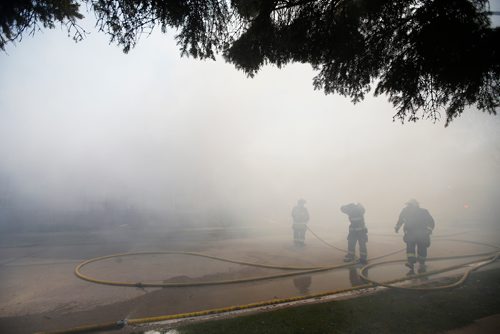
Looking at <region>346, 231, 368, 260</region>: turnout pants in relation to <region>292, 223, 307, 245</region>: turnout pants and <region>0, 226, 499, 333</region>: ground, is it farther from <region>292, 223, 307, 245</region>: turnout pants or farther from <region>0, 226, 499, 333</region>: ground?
<region>292, 223, 307, 245</region>: turnout pants

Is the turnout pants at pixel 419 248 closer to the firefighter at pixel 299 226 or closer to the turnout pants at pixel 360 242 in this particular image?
the turnout pants at pixel 360 242

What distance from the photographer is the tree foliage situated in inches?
109

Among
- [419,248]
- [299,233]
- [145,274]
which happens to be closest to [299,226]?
[299,233]

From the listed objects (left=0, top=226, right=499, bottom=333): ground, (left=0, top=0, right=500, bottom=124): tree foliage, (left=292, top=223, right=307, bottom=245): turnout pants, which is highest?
(left=0, top=0, right=500, bottom=124): tree foliage

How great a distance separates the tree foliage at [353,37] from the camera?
2773mm

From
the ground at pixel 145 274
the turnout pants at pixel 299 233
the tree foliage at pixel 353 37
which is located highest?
the tree foliage at pixel 353 37

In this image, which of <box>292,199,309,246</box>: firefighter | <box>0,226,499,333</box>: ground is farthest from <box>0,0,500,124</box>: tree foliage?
<box>292,199,309,246</box>: firefighter

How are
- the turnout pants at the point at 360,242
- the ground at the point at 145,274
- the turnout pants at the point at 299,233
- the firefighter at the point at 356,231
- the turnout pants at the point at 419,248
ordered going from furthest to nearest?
the turnout pants at the point at 299,233
the firefighter at the point at 356,231
the turnout pants at the point at 360,242
the turnout pants at the point at 419,248
the ground at the point at 145,274

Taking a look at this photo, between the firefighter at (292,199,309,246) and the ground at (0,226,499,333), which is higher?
the firefighter at (292,199,309,246)

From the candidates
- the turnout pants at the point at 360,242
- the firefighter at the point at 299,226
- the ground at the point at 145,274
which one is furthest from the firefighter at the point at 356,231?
the firefighter at the point at 299,226

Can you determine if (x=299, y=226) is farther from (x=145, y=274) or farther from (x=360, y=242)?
(x=145, y=274)

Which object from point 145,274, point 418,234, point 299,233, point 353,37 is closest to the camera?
point 353,37

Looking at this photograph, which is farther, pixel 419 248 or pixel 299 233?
pixel 299 233

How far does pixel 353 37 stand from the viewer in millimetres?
3189
